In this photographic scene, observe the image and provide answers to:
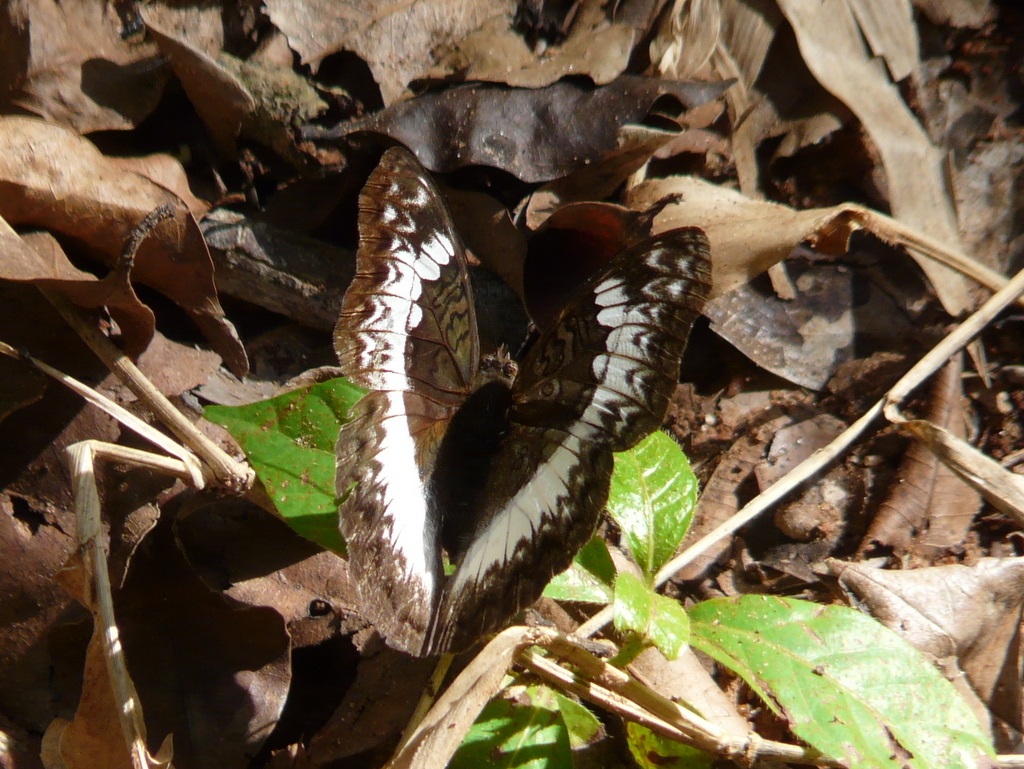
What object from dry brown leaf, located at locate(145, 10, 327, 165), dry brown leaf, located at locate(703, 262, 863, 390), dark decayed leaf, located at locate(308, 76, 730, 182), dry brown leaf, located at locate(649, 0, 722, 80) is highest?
dry brown leaf, located at locate(649, 0, 722, 80)

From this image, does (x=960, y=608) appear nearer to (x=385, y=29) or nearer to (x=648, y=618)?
(x=648, y=618)

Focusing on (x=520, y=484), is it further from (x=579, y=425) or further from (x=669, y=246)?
(x=669, y=246)

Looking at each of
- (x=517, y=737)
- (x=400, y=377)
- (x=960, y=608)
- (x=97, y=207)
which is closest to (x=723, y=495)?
(x=960, y=608)

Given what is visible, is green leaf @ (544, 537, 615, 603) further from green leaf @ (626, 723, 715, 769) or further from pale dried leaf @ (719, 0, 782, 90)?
pale dried leaf @ (719, 0, 782, 90)

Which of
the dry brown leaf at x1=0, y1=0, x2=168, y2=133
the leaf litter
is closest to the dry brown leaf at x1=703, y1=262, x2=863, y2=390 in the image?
the leaf litter

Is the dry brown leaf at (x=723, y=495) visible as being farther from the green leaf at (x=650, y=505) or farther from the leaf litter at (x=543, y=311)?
the green leaf at (x=650, y=505)

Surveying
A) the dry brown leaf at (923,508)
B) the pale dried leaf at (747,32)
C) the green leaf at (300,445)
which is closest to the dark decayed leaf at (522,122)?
the pale dried leaf at (747,32)

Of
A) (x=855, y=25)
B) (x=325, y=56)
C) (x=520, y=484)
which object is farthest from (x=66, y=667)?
(x=855, y=25)
